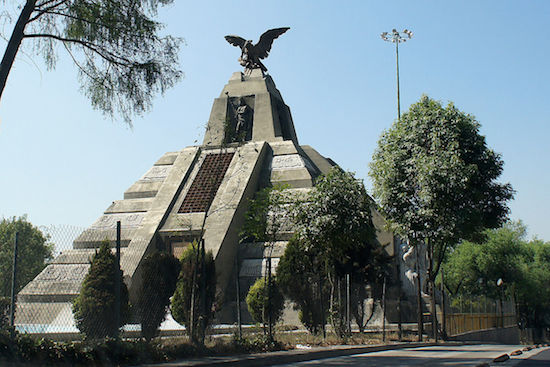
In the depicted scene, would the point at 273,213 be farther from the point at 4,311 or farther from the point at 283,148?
the point at 283,148

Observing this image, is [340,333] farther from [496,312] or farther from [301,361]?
[496,312]

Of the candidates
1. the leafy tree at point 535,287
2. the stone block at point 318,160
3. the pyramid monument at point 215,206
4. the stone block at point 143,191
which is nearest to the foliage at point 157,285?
the pyramid monument at point 215,206

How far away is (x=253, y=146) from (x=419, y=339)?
15.4 metres

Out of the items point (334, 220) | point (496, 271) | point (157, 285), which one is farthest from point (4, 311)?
point (496, 271)

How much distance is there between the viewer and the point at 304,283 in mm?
19750

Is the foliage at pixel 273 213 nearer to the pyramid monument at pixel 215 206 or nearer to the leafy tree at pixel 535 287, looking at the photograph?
the pyramid monument at pixel 215 206

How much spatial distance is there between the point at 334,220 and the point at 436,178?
21.3ft

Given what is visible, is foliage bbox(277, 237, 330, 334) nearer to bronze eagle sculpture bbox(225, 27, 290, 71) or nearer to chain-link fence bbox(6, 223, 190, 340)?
chain-link fence bbox(6, 223, 190, 340)

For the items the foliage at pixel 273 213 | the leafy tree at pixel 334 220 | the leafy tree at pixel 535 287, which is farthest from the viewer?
the leafy tree at pixel 535 287

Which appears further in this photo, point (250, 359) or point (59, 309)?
point (59, 309)

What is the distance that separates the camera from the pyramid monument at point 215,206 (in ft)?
81.1

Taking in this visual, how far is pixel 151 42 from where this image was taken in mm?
12242


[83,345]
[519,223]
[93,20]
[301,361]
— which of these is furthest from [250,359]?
[519,223]

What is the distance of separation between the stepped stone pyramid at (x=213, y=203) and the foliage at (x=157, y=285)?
14.7 feet
